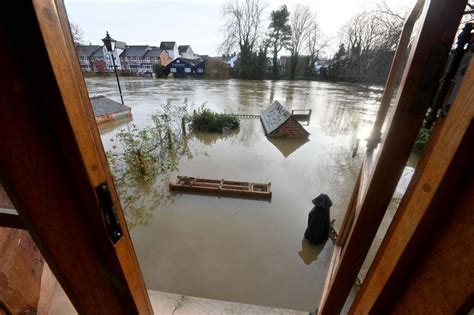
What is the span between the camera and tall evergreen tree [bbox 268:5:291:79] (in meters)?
27.0

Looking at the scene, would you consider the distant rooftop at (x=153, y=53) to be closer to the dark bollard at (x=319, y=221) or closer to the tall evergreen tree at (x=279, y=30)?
the tall evergreen tree at (x=279, y=30)

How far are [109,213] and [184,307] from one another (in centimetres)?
Answer: 140

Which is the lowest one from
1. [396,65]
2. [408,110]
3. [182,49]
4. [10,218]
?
[10,218]

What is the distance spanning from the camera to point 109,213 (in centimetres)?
Result: 63

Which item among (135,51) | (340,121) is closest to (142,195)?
(340,121)

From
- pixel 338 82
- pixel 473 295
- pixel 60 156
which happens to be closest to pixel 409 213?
pixel 473 295

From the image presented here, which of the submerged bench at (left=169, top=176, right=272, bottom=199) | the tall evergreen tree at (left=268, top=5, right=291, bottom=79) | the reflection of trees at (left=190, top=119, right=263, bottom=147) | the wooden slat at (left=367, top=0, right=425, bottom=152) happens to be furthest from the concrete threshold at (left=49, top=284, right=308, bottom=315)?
the tall evergreen tree at (left=268, top=5, right=291, bottom=79)

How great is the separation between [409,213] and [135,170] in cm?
557

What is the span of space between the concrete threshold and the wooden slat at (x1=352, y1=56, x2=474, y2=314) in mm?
1244

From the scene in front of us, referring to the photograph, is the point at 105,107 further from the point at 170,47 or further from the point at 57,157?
the point at 170,47

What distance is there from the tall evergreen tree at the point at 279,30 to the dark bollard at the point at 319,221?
30235 mm

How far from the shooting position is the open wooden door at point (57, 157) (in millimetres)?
426

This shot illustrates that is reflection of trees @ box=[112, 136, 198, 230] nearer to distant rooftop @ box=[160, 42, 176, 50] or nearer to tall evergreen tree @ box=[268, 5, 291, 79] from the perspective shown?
tall evergreen tree @ box=[268, 5, 291, 79]

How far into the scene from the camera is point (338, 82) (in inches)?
1183
